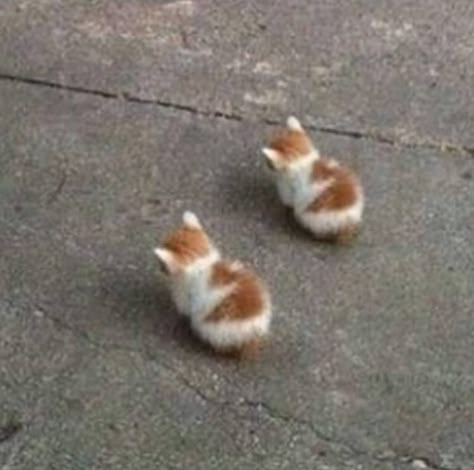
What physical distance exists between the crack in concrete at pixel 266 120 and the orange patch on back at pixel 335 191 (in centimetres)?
48

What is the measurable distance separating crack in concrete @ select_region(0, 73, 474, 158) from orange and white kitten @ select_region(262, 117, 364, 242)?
0.36 m

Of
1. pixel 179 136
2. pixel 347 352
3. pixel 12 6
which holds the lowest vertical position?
pixel 347 352

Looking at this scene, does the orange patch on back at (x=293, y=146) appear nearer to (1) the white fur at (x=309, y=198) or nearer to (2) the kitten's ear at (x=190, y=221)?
(1) the white fur at (x=309, y=198)

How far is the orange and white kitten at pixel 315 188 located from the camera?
3.51 meters

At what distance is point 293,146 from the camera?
3619mm

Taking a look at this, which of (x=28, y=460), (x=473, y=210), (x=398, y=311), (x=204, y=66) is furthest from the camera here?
(x=204, y=66)

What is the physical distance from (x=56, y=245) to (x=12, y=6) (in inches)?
51.1

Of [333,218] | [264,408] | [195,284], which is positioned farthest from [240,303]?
[333,218]

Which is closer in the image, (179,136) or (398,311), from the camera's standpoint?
(398,311)

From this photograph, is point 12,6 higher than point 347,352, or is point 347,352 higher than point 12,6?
point 12,6

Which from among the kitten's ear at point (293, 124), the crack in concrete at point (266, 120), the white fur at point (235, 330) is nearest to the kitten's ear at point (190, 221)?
the white fur at point (235, 330)

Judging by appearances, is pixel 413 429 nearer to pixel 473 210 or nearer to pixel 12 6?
pixel 473 210

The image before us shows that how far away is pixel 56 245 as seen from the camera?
353 cm

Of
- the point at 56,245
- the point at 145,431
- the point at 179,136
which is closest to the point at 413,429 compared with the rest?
the point at 145,431
